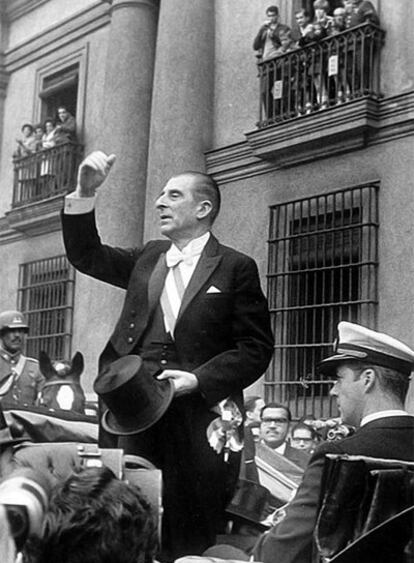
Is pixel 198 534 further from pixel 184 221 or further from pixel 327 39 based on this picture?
pixel 327 39

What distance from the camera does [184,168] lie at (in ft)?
41.4

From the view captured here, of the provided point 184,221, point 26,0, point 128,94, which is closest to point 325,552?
point 184,221

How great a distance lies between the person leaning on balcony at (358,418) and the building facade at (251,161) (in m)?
6.49

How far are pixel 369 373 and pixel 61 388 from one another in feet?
19.8

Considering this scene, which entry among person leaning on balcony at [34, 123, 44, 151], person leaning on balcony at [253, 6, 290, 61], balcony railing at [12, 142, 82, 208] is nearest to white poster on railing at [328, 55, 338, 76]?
person leaning on balcony at [253, 6, 290, 61]

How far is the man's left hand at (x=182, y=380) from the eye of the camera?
3988 mm

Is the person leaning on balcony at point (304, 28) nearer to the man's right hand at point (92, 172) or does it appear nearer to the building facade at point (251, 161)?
the building facade at point (251, 161)

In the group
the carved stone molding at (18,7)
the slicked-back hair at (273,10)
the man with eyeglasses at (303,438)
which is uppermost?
the carved stone molding at (18,7)

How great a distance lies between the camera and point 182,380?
13.1 ft

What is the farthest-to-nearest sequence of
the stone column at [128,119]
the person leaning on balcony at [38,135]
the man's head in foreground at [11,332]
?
1. the person leaning on balcony at [38,135]
2. the stone column at [128,119]
3. the man's head in foreground at [11,332]

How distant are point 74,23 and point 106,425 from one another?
43.6 ft

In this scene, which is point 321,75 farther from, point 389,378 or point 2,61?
point 2,61

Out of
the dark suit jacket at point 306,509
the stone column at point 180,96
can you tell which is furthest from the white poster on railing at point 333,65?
the dark suit jacket at point 306,509

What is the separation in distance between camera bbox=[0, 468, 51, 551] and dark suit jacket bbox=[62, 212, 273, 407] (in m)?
2.40
